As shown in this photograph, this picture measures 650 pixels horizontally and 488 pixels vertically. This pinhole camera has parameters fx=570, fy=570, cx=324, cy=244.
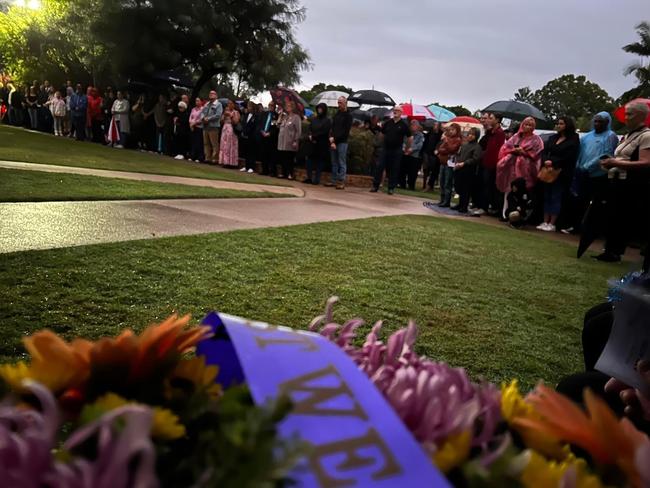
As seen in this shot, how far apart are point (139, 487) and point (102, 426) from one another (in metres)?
0.08

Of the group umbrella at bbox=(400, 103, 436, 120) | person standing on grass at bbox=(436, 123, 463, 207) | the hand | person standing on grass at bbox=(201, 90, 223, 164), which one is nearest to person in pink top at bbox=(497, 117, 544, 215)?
person standing on grass at bbox=(436, 123, 463, 207)

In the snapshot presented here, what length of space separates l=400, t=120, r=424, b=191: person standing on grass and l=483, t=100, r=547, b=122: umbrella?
3121mm

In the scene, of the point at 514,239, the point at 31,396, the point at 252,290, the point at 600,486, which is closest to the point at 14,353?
the point at 252,290

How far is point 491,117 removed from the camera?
35.8 ft

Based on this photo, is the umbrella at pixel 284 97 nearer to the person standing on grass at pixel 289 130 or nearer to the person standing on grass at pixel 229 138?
the person standing on grass at pixel 289 130

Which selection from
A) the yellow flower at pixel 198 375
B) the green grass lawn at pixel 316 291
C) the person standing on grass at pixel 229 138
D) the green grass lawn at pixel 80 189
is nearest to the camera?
the yellow flower at pixel 198 375

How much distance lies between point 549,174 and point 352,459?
9.60 metres

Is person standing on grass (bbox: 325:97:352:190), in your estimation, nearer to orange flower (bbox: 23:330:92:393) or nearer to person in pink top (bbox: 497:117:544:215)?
person in pink top (bbox: 497:117:544:215)

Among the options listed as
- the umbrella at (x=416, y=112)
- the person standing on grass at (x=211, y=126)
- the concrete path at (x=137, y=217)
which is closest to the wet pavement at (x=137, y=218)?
the concrete path at (x=137, y=217)

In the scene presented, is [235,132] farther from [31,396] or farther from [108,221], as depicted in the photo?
[31,396]

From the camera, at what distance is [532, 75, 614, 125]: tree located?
68.7m

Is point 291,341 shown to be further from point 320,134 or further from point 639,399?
point 320,134

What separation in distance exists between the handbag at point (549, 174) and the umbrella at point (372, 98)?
1564 cm

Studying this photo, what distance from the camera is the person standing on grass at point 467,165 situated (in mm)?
10898
